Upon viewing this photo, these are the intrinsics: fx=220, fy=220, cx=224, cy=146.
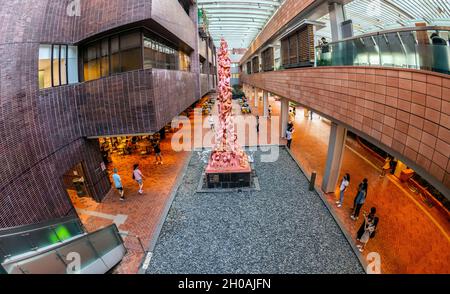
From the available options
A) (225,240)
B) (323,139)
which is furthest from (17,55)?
(323,139)

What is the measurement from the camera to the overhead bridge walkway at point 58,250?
4.09 metres

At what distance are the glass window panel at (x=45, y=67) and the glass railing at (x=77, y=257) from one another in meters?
5.18

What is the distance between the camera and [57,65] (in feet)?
25.8

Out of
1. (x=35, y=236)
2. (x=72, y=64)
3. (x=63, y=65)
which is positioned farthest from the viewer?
(x=72, y=64)

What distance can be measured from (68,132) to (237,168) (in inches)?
270

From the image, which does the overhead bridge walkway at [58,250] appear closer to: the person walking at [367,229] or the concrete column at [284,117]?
the person walking at [367,229]

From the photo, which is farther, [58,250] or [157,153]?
[157,153]

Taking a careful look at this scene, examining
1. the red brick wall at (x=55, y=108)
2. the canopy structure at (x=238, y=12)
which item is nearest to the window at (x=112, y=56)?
the red brick wall at (x=55, y=108)

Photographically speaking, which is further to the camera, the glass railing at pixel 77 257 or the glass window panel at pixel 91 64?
the glass window panel at pixel 91 64

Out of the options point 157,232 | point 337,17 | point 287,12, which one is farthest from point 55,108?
point 287,12

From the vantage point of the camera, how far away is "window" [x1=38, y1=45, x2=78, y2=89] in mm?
7078

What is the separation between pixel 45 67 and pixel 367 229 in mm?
11086

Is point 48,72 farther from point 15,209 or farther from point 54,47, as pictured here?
point 15,209

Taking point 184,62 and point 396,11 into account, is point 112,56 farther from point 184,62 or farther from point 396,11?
point 396,11
